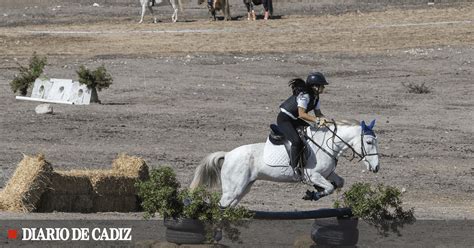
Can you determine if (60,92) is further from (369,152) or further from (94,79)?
(369,152)

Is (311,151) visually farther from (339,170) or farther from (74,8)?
(74,8)

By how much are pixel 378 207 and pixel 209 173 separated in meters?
3.60

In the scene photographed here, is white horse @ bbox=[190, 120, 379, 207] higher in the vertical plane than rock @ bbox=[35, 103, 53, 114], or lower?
higher

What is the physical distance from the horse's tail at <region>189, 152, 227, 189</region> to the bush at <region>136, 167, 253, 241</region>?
2.48m

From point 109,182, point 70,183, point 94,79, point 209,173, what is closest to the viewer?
point 209,173

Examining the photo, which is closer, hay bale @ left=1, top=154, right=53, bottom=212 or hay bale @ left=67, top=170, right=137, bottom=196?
hay bale @ left=1, top=154, right=53, bottom=212

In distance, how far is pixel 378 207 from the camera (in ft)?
59.4

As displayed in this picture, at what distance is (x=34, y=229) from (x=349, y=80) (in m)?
21.4

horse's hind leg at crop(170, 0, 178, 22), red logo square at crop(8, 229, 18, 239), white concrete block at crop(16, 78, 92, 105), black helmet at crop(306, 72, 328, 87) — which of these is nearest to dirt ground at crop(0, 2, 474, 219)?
white concrete block at crop(16, 78, 92, 105)

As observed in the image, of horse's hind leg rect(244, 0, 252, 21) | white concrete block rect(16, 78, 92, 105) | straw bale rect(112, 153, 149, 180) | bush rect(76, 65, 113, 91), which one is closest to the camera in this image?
straw bale rect(112, 153, 149, 180)

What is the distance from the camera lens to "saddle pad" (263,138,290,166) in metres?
20.6

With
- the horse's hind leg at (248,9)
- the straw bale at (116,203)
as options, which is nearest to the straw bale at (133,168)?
the straw bale at (116,203)

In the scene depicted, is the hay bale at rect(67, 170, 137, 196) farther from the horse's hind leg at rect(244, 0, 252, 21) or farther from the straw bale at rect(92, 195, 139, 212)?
the horse's hind leg at rect(244, 0, 252, 21)

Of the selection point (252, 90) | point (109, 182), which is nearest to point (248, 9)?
point (252, 90)
